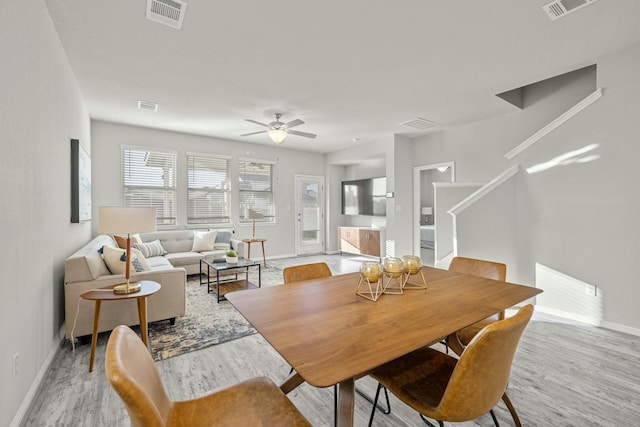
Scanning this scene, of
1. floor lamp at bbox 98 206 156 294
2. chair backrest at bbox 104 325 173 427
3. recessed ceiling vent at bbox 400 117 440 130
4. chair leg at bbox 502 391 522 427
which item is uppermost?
recessed ceiling vent at bbox 400 117 440 130

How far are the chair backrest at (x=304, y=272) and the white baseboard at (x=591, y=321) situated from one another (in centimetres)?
299

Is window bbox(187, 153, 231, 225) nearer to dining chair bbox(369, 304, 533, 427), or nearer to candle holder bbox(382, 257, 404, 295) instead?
candle holder bbox(382, 257, 404, 295)

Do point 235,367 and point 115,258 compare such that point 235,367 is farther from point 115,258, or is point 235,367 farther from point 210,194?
point 210,194

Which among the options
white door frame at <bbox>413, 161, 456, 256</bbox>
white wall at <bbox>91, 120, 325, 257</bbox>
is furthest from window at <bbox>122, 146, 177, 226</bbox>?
white door frame at <bbox>413, 161, 456, 256</bbox>

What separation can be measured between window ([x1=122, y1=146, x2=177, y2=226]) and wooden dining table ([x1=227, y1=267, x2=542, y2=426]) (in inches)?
193

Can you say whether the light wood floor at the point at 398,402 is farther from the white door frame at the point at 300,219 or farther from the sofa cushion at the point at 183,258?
the white door frame at the point at 300,219

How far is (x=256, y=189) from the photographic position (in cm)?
677

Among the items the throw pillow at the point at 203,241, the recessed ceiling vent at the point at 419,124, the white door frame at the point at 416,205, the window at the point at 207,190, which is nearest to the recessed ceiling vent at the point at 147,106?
the window at the point at 207,190

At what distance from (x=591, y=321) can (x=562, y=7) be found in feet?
9.80

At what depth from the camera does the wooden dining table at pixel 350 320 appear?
0.88 metres

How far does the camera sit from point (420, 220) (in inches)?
243

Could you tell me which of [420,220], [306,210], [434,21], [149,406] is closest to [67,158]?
[149,406]

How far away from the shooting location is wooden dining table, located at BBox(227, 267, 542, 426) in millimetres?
881

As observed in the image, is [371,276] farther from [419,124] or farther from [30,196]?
[419,124]
